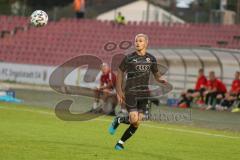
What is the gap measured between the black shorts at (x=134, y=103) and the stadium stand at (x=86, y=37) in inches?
914

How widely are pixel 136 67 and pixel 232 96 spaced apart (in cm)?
1469

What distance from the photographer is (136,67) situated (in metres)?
12.3

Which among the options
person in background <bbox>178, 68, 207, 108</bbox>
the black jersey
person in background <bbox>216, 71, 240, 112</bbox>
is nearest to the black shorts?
the black jersey

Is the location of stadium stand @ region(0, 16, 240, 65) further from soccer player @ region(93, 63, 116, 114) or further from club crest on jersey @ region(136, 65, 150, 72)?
club crest on jersey @ region(136, 65, 150, 72)

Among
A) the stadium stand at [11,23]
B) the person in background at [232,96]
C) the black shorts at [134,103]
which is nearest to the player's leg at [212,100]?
the person in background at [232,96]

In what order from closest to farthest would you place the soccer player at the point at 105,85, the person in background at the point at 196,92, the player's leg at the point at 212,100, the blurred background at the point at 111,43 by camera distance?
1. the soccer player at the point at 105,85
2. the player's leg at the point at 212,100
3. the person in background at the point at 196,92
4. the blurred background at the point at 111,43

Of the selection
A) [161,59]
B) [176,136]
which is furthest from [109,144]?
[161,59]

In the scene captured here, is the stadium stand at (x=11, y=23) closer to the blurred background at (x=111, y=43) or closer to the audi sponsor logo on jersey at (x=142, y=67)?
the blurred background at (x=111, y=43)

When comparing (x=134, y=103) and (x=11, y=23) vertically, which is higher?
(x=11, y=23)

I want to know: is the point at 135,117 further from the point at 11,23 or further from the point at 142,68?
the point at 11,23

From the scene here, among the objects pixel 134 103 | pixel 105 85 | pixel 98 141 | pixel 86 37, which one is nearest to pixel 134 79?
pixel 134 103

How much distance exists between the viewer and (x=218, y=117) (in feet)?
78.6

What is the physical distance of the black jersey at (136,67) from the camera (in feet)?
40.4

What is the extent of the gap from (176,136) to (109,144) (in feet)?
10.4
